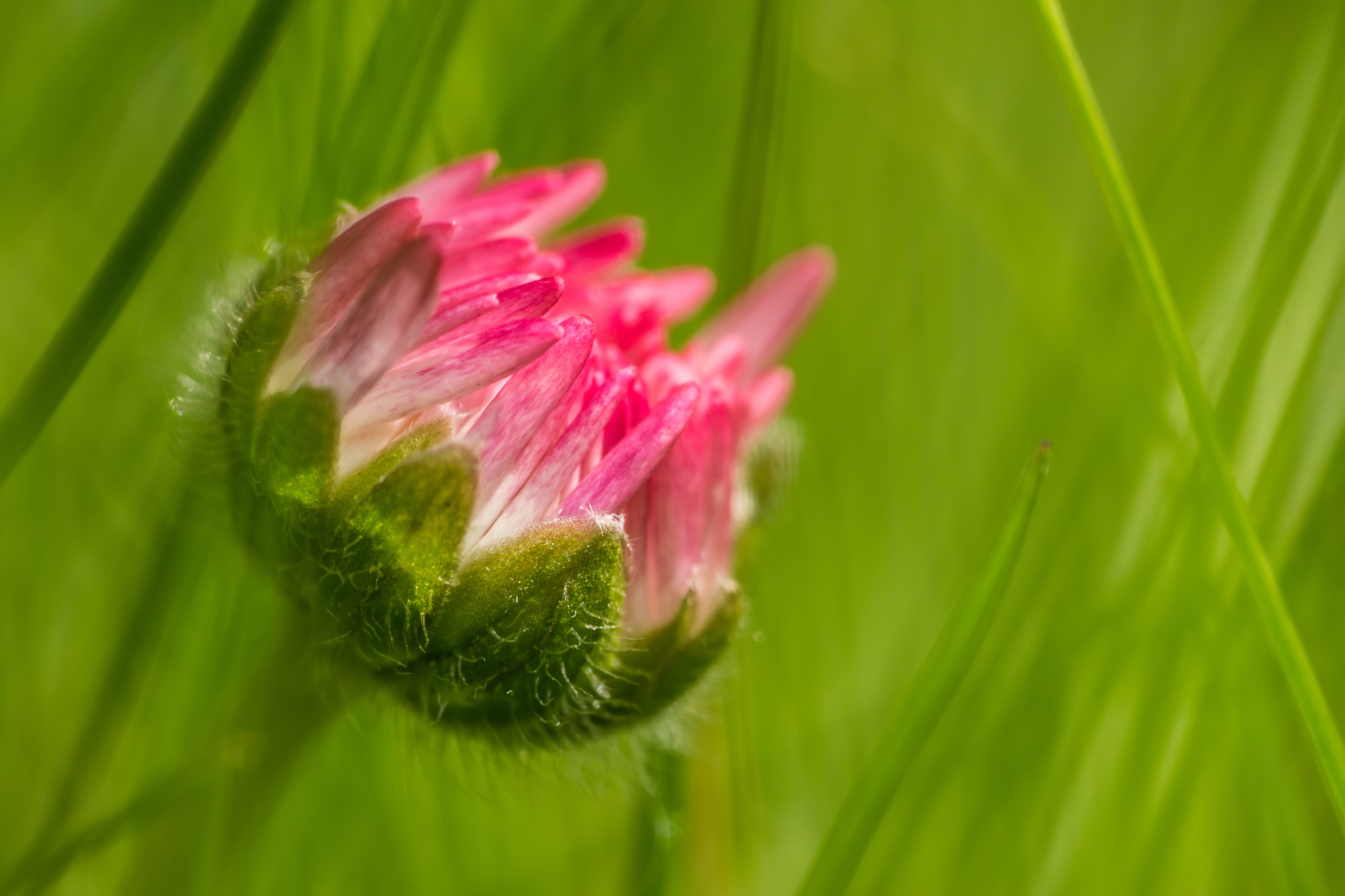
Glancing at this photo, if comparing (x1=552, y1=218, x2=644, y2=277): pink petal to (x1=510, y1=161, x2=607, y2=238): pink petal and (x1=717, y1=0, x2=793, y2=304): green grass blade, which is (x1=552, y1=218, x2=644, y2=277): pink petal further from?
(x1=717, y1=0, x2=793, y2=304): green grass blade

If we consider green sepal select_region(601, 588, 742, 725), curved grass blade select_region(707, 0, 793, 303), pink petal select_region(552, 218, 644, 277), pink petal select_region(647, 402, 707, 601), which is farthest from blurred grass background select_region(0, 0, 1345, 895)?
pink petal select_region(552, 218, 644, 277)

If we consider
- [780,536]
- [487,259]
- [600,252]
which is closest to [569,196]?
[600,252]

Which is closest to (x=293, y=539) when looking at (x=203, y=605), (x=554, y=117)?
(x=203, y=605)

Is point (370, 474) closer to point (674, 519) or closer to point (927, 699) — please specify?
point (674, 519)

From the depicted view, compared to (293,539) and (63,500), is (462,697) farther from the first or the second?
(63,500)

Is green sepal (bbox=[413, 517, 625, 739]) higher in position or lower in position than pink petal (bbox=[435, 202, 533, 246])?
lower

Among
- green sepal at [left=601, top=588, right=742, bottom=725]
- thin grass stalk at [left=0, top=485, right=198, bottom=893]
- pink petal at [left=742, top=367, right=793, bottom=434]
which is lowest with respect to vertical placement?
thin grass stalk at [left=0, top=485, right=198, bottom=893]
